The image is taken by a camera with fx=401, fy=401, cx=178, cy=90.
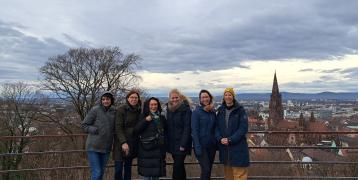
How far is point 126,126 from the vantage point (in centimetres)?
585

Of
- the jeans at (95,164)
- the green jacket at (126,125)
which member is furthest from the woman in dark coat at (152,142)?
the jeans at (95,164)

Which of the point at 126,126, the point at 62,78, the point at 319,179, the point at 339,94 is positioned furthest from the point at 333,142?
the point at 339,94

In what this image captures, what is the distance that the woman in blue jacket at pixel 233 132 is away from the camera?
222 inches

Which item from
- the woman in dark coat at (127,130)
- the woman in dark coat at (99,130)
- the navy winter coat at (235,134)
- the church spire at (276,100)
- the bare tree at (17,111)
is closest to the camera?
the navy winter coat at (235,134)

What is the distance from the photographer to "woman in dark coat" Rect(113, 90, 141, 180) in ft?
18.9

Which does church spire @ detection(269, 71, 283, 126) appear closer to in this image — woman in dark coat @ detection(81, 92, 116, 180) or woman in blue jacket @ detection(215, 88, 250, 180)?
woman in blue jacket @ detection(215, 88, 250, 180)

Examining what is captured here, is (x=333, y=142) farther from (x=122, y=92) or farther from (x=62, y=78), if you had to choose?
(x=62, y=78)

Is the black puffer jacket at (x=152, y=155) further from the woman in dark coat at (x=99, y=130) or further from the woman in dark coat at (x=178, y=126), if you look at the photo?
the woman in dark coat at (x=99, y=130)

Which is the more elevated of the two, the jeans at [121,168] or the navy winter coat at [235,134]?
the navy winter coat at [235,134]

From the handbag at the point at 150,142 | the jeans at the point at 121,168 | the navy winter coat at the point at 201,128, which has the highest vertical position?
the navy winter coat at the point at 201,128

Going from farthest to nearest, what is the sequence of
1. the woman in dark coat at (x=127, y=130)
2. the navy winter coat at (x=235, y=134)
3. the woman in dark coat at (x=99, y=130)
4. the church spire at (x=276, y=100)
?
the church spire at (x=276, y=100) < the woman in dark coat at (x=99, y=130) < the woman in dark coat at (x=127, y=130) < the navy winter coat at (x=235, y=134)

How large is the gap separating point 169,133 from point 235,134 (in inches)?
38.5

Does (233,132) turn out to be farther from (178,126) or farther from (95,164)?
(95,164)

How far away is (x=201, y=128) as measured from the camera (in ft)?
18.8
